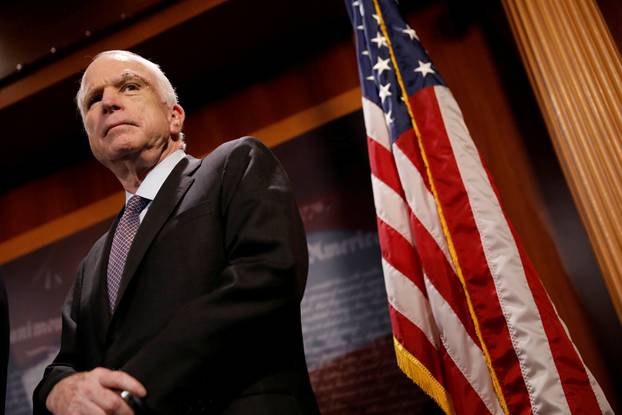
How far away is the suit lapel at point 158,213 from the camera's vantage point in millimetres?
1242

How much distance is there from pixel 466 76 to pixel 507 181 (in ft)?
1.75

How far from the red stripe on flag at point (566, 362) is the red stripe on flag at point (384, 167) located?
0.57 meters

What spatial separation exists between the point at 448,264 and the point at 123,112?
111 centimetres

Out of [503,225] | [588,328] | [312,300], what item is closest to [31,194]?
[312,300]

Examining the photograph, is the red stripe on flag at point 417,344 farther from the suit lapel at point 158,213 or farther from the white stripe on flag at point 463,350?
the suit lapel at point 158,213

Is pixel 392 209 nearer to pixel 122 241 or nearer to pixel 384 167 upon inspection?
pixel 384 167

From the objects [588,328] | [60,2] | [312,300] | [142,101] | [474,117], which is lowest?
[588,328]

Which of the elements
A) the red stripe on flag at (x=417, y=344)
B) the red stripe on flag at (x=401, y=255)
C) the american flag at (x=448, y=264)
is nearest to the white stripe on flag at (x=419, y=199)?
the american flag at (x=448, y=264)

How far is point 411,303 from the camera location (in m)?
2.02

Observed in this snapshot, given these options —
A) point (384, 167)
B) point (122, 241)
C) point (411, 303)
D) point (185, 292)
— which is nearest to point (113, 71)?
point (122, 241)

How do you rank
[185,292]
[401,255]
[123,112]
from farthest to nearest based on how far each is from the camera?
[401,255] < [123,112] < [185,292]

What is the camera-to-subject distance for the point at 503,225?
1956 millimetres

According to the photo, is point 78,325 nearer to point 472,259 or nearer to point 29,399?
point 472,259

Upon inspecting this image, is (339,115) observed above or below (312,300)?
above
